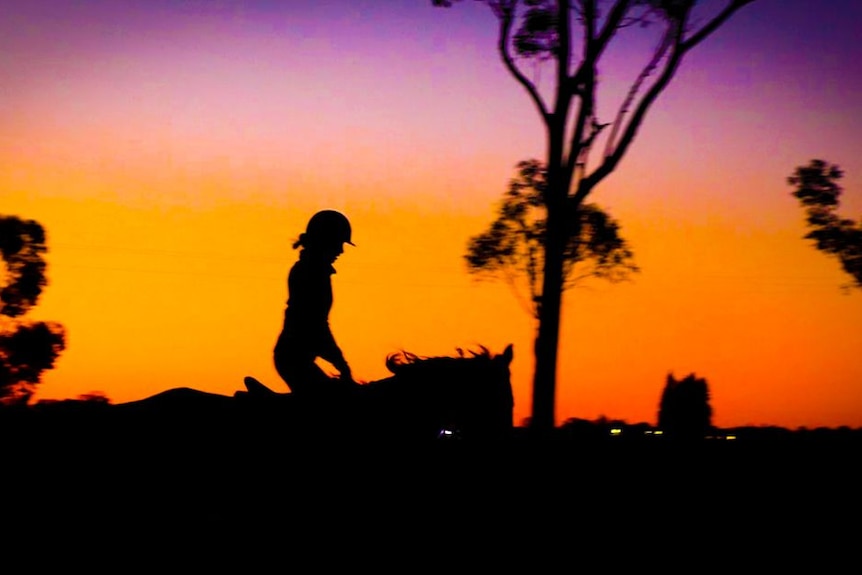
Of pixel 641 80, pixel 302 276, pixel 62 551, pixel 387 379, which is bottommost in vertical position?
pixel 62 551

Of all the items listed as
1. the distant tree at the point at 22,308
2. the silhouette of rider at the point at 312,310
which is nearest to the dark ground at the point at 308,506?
the silhouette of rider at the point at 312,310

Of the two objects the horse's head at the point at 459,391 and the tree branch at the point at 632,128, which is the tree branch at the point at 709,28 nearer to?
the tree branch at the point at 632,128

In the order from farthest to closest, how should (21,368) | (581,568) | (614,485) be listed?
(21,368) → (614,485) → (581,568)

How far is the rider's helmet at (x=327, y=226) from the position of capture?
7.95m

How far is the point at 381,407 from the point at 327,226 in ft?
4.92

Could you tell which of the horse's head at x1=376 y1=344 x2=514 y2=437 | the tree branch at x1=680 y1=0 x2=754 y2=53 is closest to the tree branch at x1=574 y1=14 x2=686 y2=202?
the tree branch at x1=680 y1=0 x2=754 y2=53

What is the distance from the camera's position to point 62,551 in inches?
307

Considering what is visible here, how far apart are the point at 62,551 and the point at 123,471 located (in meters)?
0.79

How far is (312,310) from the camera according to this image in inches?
321

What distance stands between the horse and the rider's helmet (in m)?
1.18

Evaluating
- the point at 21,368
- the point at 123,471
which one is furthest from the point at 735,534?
the point at 21,368

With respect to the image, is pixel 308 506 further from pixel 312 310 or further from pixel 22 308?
pixel 22 308

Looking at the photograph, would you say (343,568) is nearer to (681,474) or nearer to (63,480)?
(63,480)

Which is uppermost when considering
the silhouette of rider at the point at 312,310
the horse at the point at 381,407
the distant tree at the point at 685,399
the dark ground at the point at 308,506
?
the distant tree at the point at 685,399
